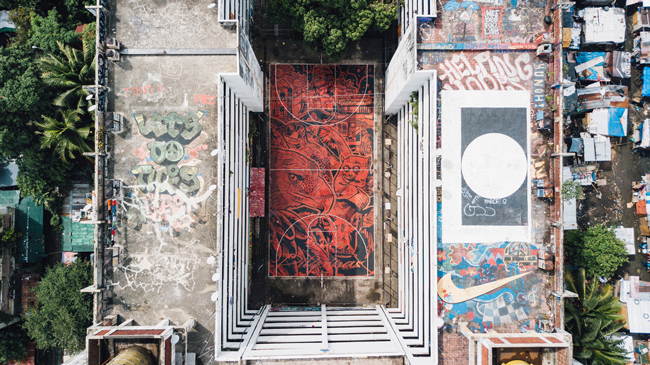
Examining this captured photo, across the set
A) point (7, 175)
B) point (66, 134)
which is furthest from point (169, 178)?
point (7, 175)

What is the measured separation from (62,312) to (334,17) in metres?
32.2

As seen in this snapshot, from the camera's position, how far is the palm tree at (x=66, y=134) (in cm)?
2359

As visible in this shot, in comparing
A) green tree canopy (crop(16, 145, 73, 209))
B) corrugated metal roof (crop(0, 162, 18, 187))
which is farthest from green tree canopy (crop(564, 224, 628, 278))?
corrugated metal roof (crop(0, 162, 18, 187))

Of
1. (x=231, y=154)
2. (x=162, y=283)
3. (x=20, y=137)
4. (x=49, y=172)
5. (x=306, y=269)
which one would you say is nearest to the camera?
(x=162, y=283)

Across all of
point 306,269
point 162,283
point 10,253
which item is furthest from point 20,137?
point 306,269

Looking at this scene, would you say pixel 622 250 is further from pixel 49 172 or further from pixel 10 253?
pixel 10 253

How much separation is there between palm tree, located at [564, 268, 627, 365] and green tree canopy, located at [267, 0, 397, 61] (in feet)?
85.2

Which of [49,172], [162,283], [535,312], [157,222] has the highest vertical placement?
[49,172]

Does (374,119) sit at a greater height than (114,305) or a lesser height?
greater

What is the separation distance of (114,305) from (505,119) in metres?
29.5

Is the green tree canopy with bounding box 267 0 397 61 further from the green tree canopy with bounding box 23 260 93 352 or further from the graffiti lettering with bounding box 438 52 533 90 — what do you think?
the green tree canopy with bounding box 23 260 93 352

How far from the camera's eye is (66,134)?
23.9m

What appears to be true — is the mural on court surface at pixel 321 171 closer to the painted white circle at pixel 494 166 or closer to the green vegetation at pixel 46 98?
the painted white circle at pixel 494 166

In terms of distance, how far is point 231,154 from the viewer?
22.2 meters
